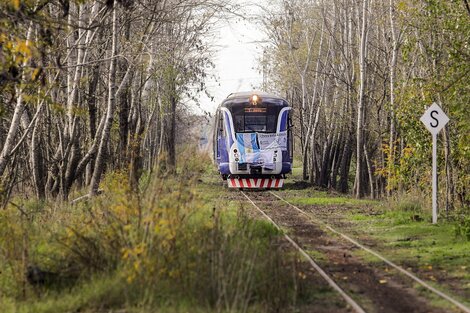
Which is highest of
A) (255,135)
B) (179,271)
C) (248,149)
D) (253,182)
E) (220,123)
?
(220,123)

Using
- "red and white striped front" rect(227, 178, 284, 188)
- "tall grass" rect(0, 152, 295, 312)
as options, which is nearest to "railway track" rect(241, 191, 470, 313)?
"tall grass" rect(0, 152, 295, 312)

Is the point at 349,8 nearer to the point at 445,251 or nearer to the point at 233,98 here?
the point at 233,98

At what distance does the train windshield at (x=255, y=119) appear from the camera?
28.8m

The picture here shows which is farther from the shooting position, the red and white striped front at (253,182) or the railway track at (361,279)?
the red and white striped front at (253,182)

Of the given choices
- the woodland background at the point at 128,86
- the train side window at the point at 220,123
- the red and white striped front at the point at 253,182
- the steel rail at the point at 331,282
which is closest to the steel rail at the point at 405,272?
the steel rail at the point at 331,282

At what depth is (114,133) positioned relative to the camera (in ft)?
106

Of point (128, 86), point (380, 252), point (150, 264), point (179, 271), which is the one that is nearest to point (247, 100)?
point (128, 86)

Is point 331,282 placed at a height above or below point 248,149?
below

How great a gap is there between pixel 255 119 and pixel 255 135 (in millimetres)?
611

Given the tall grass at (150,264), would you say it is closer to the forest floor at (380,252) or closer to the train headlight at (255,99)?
the forest floor at (380,252)

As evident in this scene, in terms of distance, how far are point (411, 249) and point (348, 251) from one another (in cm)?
130

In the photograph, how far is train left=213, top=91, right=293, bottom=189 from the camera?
28.6m

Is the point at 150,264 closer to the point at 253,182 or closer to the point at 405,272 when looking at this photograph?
the point at 405,272

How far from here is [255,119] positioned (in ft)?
94.9
